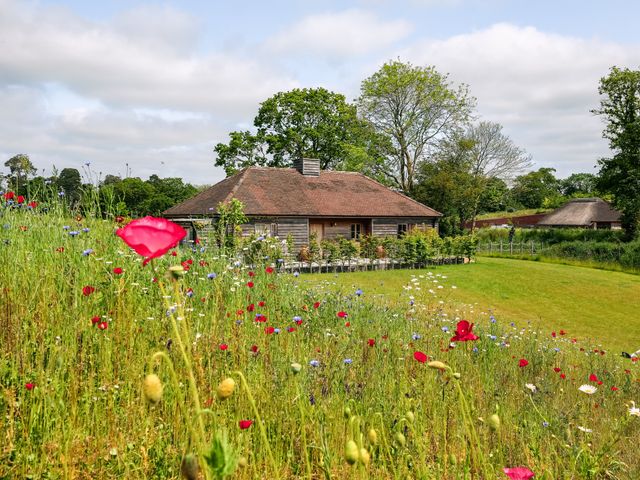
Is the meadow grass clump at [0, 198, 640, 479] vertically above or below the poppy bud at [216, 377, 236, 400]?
below

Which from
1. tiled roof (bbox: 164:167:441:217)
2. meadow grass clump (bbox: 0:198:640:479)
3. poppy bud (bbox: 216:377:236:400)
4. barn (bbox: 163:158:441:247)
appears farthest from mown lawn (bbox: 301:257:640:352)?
poppy bud (bbox: 216:377:236:400)

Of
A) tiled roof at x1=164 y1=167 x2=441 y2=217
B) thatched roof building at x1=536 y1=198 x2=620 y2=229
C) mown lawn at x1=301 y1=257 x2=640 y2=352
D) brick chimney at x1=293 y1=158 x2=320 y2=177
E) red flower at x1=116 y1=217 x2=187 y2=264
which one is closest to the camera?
red flower at x1=116 y1=217 x2=187 y2=264

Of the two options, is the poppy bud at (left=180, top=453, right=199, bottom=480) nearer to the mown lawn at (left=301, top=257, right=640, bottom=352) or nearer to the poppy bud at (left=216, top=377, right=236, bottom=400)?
the poppy bud at (left=216, top=377, right=236, bottom=400)

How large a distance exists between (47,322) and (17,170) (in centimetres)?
410

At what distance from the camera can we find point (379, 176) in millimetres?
37219

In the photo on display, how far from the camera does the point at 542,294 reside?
1767cm

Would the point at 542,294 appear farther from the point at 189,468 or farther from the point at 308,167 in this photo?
the point at 189,468

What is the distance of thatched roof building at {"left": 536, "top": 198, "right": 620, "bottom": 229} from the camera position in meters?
45.0

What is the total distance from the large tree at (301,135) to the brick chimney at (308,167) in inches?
230

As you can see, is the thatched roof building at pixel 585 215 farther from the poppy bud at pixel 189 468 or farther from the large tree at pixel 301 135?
the poppy bud at pixel 189 468

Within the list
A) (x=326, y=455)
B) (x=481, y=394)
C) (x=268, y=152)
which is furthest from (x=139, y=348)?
(x=268, y=152)

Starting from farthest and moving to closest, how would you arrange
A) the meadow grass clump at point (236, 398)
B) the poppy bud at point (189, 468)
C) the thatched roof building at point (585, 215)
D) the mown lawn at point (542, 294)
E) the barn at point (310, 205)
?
the thatched roof building at point (585, 215), the barn at point (310, 205), the mown lawn at point (542, 294), the meadow grass clump at point (236, 398), the poppy bud at point (189, 468)

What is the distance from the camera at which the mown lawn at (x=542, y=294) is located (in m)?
12.7

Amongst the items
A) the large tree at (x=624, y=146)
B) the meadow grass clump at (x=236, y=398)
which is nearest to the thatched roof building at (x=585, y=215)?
the large tree at (x=624, y=146)
